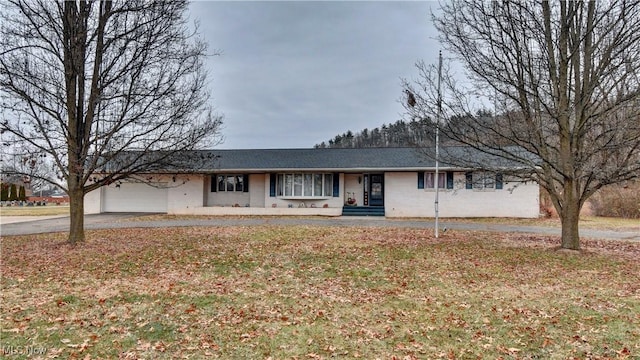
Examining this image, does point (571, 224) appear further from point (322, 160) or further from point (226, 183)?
point (226, 183)

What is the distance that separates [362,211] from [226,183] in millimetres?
9487

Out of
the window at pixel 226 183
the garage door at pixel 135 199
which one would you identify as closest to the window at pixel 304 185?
the window at pixel 226 183

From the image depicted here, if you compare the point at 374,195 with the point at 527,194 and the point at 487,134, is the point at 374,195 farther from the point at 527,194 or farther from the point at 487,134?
the point at 487,134

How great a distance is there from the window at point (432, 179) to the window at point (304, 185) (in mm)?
5710

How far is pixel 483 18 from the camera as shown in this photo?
10234mm

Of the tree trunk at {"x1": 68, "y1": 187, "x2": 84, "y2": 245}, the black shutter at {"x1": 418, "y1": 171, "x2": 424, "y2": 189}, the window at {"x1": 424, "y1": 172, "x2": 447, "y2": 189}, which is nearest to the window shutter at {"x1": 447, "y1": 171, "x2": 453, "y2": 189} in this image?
the window at {"x1": 424, "y1": 172, "x2": 447, "y2": 189}

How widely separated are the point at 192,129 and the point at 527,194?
1855 cm

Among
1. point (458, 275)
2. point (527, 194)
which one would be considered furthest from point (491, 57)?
point (527, 194)

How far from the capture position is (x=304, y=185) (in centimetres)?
2405

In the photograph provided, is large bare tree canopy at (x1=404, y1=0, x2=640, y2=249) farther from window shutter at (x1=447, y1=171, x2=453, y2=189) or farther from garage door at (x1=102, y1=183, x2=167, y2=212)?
garage door at (x1=102, y1=183, x2=167, y2=212)

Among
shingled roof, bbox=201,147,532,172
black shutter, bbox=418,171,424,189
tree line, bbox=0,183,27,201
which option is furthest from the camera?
tree line, bbox=0,183,27,201

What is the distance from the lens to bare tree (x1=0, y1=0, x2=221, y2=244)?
401 inches

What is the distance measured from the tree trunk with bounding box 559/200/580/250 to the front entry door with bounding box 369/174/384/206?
13.8 m

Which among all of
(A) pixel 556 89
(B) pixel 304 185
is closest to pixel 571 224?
(A) pixel 556 89
